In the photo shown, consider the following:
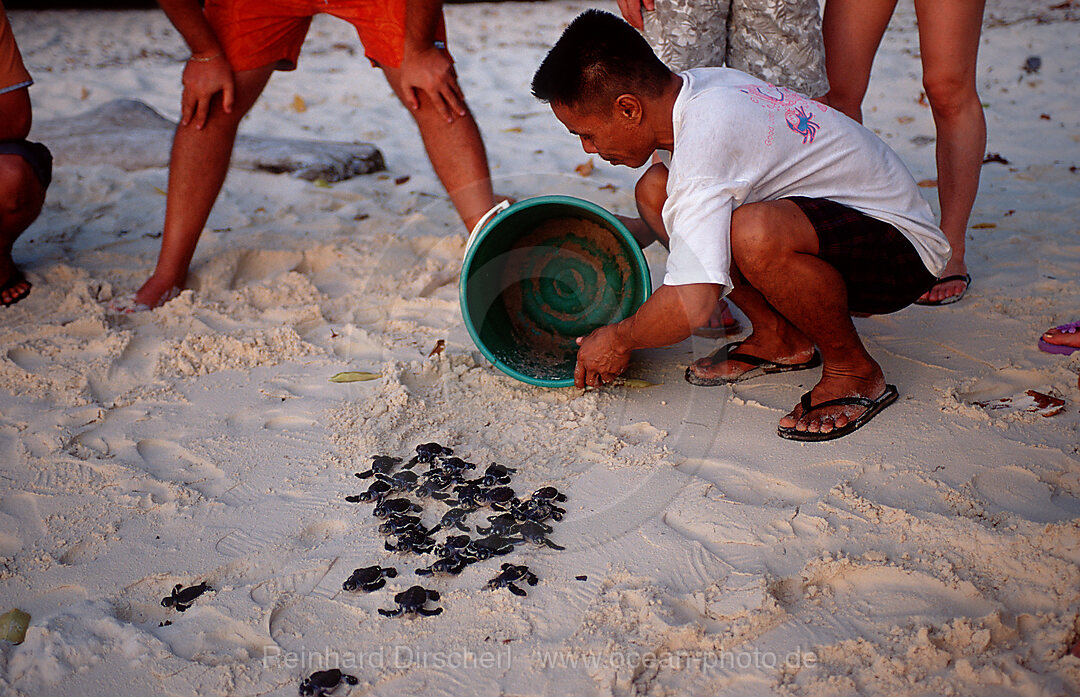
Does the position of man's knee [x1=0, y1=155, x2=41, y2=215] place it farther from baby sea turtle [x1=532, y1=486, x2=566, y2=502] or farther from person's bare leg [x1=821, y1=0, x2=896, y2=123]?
person's bare leg [x1=821, y1=0, x2=896, y2=123]

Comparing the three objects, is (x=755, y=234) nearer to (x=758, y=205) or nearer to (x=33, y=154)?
(x=758, y=205)

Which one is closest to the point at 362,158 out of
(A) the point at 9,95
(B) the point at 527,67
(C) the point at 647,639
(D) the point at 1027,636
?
(A) the point at 9,95

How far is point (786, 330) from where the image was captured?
242cm

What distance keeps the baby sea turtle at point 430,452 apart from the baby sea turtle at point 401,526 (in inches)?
9.3

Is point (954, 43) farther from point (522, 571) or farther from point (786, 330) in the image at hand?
point (522, 571)

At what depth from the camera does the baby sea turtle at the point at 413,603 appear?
5.18 ft

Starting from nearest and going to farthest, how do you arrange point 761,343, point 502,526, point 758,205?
point 502,526 < point 758,205 < point 761,343

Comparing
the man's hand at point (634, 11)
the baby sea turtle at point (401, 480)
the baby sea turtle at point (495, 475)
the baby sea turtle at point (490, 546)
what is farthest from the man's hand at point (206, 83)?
the baby sea turtle at point (490, 546)

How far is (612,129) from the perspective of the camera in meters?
2.02

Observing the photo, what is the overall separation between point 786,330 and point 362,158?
2826 millimetres

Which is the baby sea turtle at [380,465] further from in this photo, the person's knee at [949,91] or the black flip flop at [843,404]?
the person's knee at [949,91]

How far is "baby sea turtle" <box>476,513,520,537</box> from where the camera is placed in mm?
1812

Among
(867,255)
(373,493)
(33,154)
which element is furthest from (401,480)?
(33,154)

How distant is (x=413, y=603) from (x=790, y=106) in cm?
148
